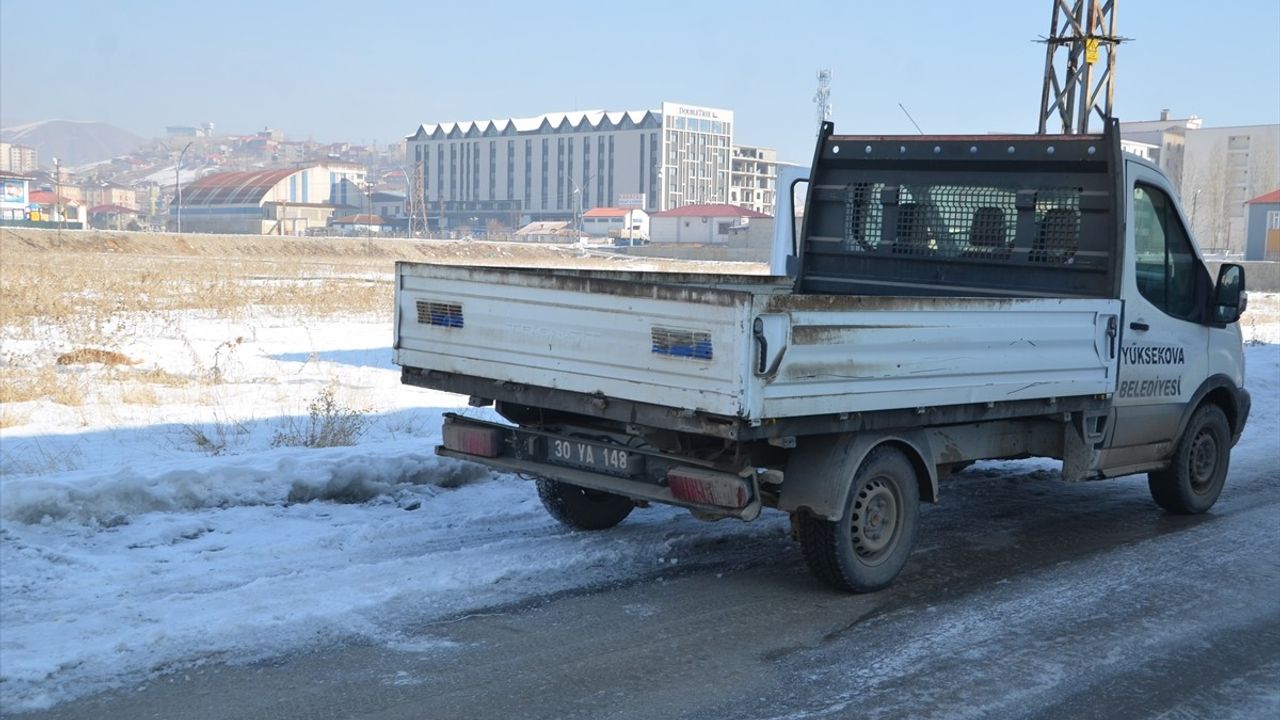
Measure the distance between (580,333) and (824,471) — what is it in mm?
1436

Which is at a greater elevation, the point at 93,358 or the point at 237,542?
the point at 93,358

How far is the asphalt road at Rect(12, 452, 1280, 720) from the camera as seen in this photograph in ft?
15.8

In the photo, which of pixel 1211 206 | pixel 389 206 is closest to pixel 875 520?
pixel 1211 206

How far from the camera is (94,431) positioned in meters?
10.2

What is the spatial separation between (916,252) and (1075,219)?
112 cm

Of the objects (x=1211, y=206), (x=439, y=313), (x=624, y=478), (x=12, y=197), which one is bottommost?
(x=624, y=478)

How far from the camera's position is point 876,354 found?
5996mm

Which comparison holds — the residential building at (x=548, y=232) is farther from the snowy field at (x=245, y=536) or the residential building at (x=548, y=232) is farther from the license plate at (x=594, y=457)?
the license plate at (x=594, y=457)

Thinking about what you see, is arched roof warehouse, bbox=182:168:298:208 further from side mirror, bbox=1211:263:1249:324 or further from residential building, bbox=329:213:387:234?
side mirror, bbox=1211:263:1249:324

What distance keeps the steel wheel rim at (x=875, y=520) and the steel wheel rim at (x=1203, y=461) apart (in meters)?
3.42

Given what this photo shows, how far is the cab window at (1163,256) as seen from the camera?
7.96 metres

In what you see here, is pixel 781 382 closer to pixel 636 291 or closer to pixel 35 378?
pixel 636 291

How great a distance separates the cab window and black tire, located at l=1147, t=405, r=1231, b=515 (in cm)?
92

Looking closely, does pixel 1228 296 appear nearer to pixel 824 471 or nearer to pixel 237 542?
pixel 824 471
